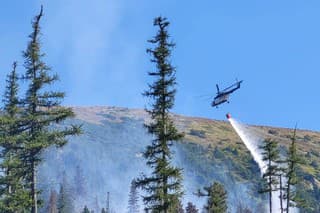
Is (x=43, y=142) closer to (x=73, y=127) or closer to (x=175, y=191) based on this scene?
(x=73, y=127)

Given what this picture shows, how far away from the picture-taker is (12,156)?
58719 mm

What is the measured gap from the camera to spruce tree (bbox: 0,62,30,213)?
50844 mm

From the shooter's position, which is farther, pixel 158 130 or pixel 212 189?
pixel 212 189

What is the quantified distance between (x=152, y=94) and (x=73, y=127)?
6412mm

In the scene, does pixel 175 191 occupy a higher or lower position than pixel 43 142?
lower

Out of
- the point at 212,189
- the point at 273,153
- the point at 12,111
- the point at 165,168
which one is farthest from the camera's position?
the point at 212,189

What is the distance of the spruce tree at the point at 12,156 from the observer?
50.8 metres

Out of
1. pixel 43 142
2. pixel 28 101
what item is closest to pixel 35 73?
pixel 28 101

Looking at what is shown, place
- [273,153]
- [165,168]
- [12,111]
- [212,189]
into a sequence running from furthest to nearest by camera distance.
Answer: [212,189]
[273,153]
[12,111]
[165,168]

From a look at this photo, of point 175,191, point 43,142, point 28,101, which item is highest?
point 28,101

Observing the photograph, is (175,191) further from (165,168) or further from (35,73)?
(35,73)

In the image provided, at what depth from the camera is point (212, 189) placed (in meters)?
84.5

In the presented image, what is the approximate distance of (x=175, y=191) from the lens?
4784cm

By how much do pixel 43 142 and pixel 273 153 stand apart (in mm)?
37389
